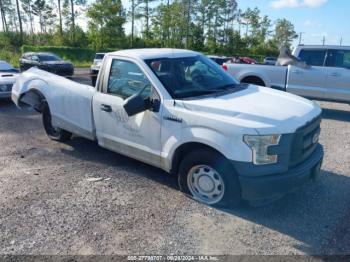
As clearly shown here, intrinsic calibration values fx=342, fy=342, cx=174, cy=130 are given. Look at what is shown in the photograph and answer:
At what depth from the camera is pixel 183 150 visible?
4.24 m

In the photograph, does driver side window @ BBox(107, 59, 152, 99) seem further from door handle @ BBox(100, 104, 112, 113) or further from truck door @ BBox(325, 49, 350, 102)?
A: truck door @ BBox(325, 49, 350, 102)

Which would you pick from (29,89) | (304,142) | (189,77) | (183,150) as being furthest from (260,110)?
(29,89)

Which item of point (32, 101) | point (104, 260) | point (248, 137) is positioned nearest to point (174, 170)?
point (248, 137)

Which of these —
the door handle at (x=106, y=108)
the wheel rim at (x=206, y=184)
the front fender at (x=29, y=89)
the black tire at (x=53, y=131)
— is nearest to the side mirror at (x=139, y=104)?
the door handle at (x=106, y=108)

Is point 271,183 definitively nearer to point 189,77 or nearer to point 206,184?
point 206,184

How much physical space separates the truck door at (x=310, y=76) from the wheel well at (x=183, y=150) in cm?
668

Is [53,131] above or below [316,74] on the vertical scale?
below

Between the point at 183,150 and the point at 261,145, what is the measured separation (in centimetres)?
104

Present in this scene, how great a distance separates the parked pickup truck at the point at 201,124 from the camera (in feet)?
11.9

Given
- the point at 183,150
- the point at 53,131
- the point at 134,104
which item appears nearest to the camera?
the point at 134,104

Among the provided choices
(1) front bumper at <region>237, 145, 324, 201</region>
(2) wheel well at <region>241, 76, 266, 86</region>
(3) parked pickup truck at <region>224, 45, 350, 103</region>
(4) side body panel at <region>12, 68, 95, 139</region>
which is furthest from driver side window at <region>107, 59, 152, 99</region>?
(2) wheel well at <region>241, 76, 266, 86</region>

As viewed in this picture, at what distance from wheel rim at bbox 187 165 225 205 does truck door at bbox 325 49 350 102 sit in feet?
22.2

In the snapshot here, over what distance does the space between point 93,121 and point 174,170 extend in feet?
5.42

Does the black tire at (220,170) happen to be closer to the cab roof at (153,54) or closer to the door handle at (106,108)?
the door handle at (106,108)
